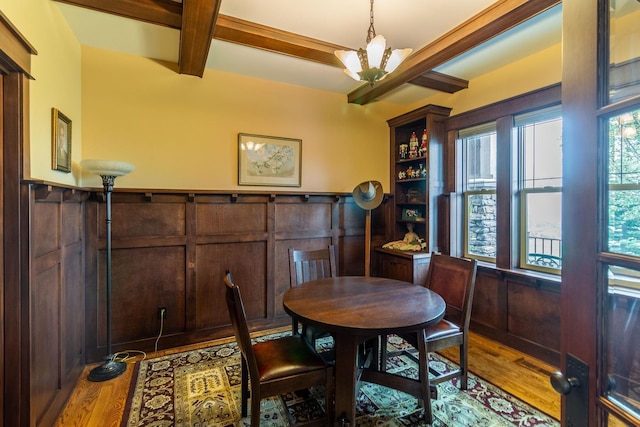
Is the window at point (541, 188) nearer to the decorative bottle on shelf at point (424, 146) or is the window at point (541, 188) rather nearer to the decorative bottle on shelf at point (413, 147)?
the decorative bottle on shelf at point (424, 146)

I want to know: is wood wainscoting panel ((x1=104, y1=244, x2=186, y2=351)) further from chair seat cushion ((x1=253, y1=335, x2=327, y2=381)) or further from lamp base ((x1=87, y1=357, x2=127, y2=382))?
chair seat cushion ((x1=253, y1=335, x2=327, y2=381))

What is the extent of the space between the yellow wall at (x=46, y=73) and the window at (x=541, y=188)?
3.82m

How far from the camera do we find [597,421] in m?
0.70

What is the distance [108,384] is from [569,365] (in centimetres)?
291

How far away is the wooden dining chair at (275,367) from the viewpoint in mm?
1573

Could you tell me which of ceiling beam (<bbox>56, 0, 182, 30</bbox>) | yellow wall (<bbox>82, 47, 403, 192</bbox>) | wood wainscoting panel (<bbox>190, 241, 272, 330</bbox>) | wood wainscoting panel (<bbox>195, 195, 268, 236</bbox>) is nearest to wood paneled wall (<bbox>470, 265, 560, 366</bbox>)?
yellow wall (<bbox>82, 47, 403, 192</bbox>)

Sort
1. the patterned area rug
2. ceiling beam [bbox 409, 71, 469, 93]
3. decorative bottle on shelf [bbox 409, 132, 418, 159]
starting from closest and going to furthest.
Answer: the patterned area rug
ceiling beam [bbox 409, 71, 469, 93]
decorative bottle on shelf [bbox 409, 132, 418, 159]

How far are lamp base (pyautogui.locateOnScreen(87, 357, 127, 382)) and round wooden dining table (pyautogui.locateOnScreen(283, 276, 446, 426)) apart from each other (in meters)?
1.61

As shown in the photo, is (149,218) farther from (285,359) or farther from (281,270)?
(285,359)

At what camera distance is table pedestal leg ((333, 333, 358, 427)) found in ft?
5.57

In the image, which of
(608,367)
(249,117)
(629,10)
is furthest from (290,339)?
(249,117)

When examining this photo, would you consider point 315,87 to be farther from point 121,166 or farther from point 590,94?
point 590,94

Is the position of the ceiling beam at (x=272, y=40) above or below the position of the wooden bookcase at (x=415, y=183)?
above

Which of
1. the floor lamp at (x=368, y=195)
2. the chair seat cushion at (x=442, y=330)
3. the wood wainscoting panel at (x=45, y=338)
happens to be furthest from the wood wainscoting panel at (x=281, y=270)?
the wood wainscoting panel at (x=45, y=338)
